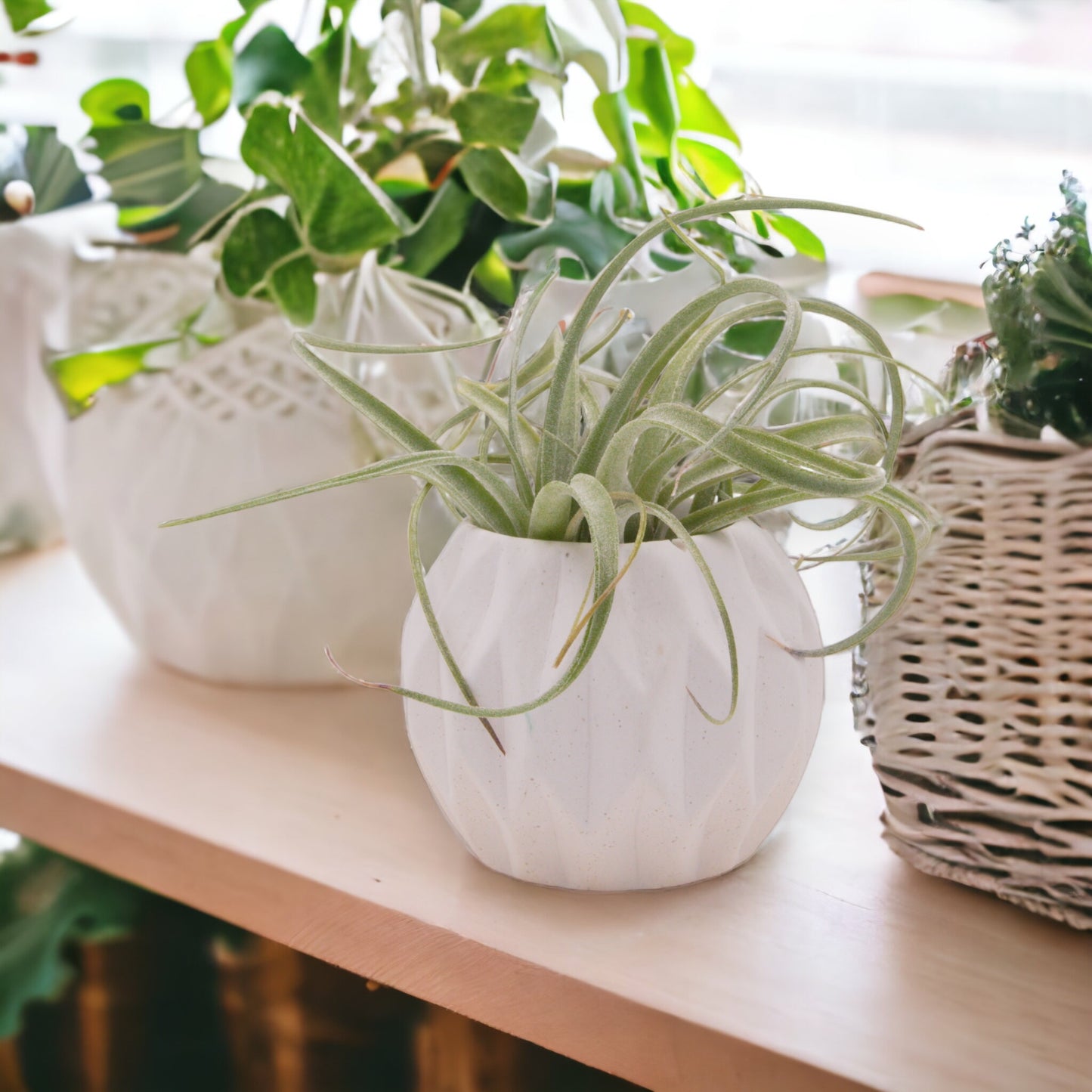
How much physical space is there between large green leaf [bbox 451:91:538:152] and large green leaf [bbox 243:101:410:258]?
71 millimetres

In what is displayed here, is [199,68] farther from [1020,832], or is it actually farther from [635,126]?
[1020,832]

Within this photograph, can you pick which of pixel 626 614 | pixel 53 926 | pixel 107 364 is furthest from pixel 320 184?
pixel 53 926

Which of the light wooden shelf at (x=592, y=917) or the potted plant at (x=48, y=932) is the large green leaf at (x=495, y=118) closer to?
the light wooden shelf at (x=592, y=917)

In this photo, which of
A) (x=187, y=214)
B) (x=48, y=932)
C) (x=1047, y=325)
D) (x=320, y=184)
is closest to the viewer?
(x=1047, y=325)

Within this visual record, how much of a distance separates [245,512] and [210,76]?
249 mm

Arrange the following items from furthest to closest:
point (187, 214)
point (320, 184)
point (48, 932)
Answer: point (48, 932)
point (187, 214)
point (320, 184)

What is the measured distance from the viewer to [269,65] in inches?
22.8

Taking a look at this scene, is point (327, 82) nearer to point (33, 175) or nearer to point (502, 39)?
point (502, 39)

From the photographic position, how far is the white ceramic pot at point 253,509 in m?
0.57

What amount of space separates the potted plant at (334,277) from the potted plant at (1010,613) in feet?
0.62

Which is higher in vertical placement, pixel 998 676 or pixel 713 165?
pixel 713 165

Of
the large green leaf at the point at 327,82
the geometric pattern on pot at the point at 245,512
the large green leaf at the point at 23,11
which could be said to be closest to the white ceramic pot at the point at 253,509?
the geometric pattern on pot at the point at 245,512

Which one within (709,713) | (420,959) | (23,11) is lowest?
(420,959)

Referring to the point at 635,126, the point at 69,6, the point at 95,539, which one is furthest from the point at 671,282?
the point at 69,6
